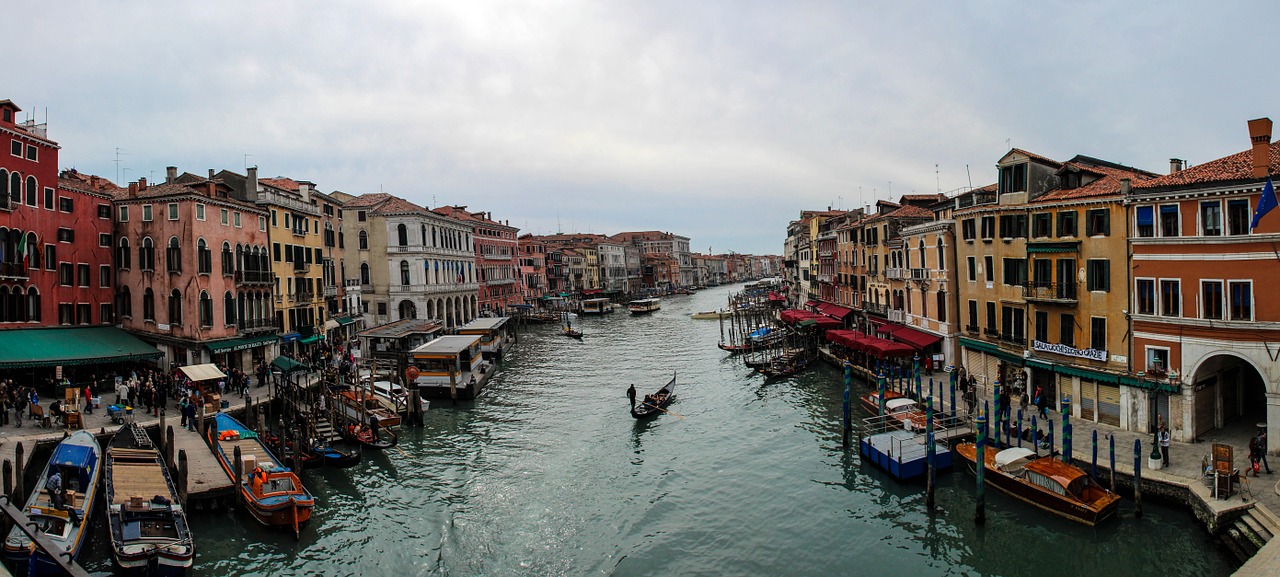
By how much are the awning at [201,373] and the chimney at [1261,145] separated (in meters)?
34.3

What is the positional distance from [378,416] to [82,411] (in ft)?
31.9

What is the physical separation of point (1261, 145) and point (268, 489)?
28.0 m

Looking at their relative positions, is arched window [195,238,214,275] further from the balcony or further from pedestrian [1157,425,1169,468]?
pedestrian [1157,425,1169,468]

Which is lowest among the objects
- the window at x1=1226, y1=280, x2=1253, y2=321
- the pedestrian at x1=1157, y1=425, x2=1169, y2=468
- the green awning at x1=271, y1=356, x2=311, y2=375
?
the pedestrian at x1=1157, y1=425, x2=1169, y2=468

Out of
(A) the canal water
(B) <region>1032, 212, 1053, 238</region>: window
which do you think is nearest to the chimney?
(B) <region>1032, 212, 1053, 238</region>: window

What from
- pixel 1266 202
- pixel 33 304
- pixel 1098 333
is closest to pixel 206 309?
pixel 33 304

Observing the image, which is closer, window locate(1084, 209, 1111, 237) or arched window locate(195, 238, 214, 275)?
window locate(1084, 209, 1111, 237)

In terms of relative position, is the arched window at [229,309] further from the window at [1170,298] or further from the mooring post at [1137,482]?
the window at [1170,298]

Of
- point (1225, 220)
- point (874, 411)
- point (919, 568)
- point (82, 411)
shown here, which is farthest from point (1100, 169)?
point (82, 411)

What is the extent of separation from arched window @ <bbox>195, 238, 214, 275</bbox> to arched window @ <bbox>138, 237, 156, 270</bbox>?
114cm

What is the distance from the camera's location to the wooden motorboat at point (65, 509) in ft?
47.5

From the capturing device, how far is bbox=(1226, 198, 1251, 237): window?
1970cm

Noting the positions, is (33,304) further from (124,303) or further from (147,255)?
(147,255)

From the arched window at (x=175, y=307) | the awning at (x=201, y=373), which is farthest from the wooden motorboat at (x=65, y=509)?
the arched window at (x=175, y=307)
